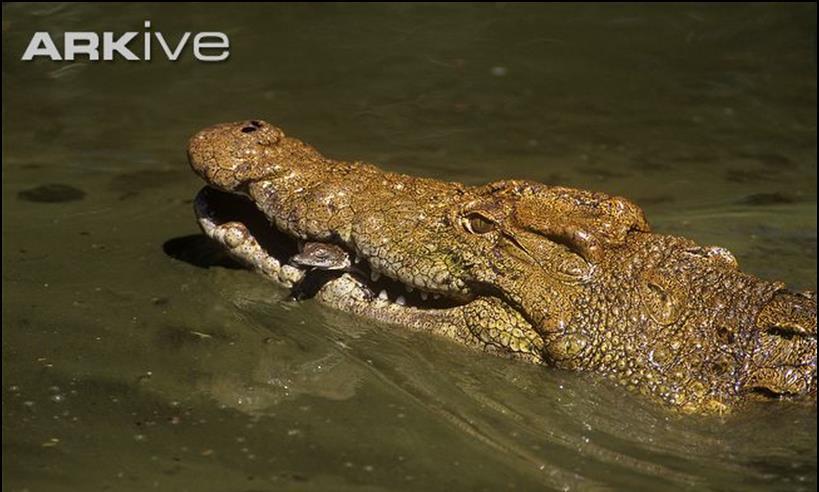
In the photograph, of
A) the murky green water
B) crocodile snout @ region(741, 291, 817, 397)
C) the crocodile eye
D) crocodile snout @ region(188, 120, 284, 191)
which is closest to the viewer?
the murky green water

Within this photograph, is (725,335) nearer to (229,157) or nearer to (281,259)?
(281,259)

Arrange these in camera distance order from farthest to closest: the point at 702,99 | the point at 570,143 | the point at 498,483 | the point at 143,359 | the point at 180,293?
the point at 702,99 → the point at 570,143 → the point at 180,293 → the point at 143,359 → the point at 498,483

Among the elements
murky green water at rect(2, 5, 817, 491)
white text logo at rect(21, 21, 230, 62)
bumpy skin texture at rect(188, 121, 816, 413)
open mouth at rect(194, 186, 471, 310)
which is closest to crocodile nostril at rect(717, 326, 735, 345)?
bumpy skin texture at rect(188, 121, 816, 413)

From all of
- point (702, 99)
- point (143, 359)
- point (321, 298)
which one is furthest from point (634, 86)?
point (143, 359)

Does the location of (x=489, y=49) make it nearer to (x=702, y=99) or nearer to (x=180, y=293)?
(x=702, y=99)

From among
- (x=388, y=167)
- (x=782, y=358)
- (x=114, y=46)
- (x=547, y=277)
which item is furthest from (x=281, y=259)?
(x=114, y=46)

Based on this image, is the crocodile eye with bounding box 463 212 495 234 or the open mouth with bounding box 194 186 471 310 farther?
the open mouth with bounding box 194 186 471 310

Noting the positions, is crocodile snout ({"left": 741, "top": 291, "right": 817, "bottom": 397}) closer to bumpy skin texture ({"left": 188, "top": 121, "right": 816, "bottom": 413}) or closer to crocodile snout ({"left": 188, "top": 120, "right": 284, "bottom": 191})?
bumpy skin texture ({"left": 188, "top": 121, "right": 816, "bottom": 413})
